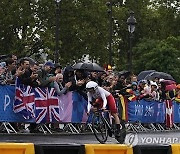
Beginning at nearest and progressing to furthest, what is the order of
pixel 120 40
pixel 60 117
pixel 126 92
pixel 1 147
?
pixel 1 147 → pixel 60 117 → pixel 126 92 → pixel 120 40

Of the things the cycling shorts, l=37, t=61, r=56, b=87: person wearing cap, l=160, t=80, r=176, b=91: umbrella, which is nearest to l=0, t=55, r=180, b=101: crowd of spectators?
l=37, t=61, r=56, b=87: person wearing cap

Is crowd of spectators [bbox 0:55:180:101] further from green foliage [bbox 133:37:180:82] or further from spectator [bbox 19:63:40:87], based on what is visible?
green foliage [bbox 133:37:180:82]

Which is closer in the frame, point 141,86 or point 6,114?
point 6,114

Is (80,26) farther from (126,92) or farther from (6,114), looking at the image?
(6,114)

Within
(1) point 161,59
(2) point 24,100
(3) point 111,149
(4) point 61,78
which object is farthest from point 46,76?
(1) point 161,59

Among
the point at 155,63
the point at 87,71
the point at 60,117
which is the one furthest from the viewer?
the point at 155,63

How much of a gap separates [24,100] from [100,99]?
2196 mm

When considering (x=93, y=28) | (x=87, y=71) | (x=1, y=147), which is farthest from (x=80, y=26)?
(x=1, y=147)

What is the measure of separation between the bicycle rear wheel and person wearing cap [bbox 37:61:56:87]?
2.31 meters

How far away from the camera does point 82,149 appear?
26.8 ft

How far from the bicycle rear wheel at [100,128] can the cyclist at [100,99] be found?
0.25 meters

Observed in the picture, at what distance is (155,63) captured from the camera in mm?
69500

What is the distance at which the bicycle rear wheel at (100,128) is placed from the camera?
51.7ft

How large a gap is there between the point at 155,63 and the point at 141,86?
150 feet
